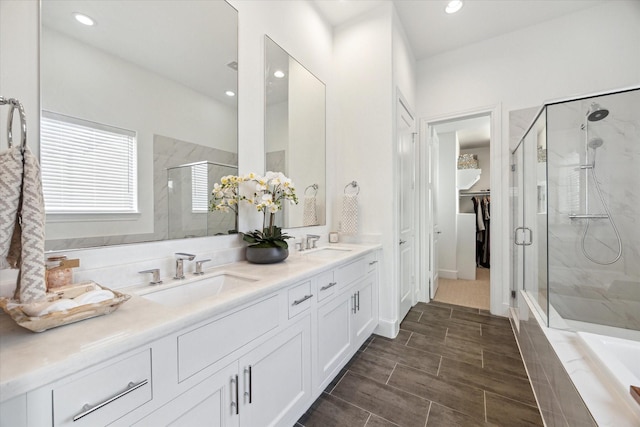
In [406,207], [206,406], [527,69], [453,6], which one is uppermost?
[453,6]

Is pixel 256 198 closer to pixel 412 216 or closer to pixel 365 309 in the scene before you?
pixel 365 309

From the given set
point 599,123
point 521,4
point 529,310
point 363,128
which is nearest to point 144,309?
point 363,128

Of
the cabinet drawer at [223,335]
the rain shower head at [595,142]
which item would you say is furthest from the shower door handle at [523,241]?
the cabinet drawer at [223,335]

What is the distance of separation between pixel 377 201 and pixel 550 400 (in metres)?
1.72

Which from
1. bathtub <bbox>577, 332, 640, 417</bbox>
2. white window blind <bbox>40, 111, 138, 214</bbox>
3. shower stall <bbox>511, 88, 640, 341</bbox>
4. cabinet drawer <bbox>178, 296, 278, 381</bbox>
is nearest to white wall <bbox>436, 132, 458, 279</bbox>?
shower stall <bbox>511, 88, 640, 341</bbox>

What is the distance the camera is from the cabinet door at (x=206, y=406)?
2.58ft

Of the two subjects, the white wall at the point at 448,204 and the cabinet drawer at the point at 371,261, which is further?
the white wall at the point at 448,204

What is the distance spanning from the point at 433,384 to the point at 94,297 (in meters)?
1.99

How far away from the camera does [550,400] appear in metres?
1.38

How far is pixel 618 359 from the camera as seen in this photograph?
1.19 m

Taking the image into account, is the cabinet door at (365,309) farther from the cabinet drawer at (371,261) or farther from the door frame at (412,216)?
the door frame at (412,216)

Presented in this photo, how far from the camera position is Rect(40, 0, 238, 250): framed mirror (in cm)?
102

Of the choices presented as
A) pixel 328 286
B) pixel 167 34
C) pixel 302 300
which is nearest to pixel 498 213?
pixel 328 286

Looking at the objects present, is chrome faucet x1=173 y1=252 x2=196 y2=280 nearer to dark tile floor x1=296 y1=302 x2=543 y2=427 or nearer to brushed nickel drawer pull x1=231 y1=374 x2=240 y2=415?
brushed nickel drawer pull x1=231 y1=374 x2=240 y2=415
